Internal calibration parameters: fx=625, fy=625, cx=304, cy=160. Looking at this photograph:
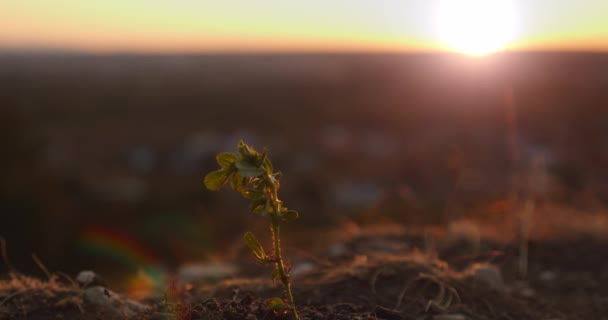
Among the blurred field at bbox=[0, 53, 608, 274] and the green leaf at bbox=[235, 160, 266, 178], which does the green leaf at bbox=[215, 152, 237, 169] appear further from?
the blurred field at bbox=[0, 53, 608, 274]

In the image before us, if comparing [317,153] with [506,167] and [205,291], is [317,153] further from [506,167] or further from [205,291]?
[205,291]

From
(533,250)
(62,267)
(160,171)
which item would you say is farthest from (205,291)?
(160,171)

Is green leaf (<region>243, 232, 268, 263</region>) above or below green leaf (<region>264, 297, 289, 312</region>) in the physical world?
above

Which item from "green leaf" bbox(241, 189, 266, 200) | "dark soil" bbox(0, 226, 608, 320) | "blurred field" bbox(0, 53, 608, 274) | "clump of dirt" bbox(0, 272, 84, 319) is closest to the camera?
"green leaf" bbox(241, 189, 266, 200)

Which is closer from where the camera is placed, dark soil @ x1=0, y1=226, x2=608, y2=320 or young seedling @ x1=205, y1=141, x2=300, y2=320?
young seedling @ x1=205, y1=141, x2=300, y2=320

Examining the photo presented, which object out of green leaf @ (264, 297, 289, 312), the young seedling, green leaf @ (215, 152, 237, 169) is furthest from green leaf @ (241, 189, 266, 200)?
green leaf @ (264, 297, 289, 312)

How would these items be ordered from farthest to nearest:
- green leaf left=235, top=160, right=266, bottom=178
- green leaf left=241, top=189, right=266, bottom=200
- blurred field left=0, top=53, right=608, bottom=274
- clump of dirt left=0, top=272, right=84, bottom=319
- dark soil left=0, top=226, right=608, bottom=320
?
blurred field left=0, top=53, right=608, bottom=274 → clump of dirt left=0, top=272, right=84, bottom=319 → dark soil left=0, top=226, right=608, bottom=320 → green leaf left=241, top=189, right=266, bottom=200 → green leaf left=235, top=160, right=266, bottom=178

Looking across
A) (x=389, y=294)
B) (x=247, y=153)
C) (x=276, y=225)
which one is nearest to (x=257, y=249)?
(x=276, y=225)
